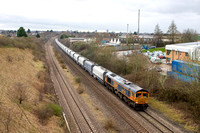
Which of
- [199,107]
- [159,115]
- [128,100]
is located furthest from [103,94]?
[199,107]

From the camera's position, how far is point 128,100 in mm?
21438

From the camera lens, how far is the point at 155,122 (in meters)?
17.5

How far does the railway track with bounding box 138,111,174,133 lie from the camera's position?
1595 centimetres

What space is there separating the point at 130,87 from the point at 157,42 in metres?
72.7

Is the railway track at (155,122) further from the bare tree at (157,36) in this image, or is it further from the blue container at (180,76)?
the bare tree at (157,36)

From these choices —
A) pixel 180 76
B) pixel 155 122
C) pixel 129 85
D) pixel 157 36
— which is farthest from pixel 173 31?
pixel 155 122

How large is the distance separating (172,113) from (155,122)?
123 inches

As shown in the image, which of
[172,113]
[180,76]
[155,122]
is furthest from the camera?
[180,76]

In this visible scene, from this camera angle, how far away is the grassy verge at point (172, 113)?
16.5 metres

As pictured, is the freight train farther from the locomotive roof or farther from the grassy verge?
the grassy verge

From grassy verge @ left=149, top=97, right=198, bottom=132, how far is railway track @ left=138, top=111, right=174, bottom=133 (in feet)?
6.01

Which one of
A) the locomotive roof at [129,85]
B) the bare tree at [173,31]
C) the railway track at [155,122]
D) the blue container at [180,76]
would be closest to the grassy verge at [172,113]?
the railway track at [155,122]

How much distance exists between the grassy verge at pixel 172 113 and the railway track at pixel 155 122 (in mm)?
1831

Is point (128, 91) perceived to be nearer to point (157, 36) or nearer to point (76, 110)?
point (76, 110)
